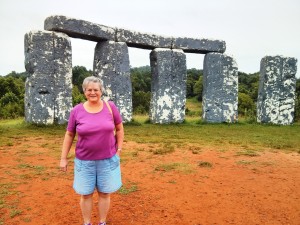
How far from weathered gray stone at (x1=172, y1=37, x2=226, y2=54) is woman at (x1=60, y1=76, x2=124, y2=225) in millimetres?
9818

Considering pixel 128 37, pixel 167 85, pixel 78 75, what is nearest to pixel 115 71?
pixel 128 37

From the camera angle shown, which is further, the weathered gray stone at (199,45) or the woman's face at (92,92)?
the weathered gray stone at (199,45)

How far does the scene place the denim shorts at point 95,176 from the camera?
320 cm

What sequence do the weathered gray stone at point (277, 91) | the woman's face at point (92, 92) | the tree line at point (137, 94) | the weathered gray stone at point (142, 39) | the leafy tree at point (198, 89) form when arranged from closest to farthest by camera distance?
the woman's face at point (92, 92)
the weathered gray stone at point (142, 39)
the weathered gray stone at point (277, 91)
the tree line at point (137, 94)
the leafy tree at point (198, 89)

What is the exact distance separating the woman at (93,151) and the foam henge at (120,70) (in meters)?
7.25

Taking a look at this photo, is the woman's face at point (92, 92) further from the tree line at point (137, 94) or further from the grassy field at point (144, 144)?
the tree line at point (137, 94)

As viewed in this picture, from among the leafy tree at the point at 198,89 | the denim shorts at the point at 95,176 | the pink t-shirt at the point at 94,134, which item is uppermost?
the leafy tree at the point at 198,89

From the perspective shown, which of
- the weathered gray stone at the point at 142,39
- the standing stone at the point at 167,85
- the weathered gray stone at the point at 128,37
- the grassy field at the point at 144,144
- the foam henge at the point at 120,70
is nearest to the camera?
the grassy field at the point at 144,144

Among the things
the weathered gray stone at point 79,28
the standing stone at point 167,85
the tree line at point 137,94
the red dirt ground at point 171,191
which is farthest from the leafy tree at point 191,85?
the red dirt ground at point 171,191

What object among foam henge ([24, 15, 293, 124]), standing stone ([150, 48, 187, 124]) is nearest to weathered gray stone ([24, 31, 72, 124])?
foam henge ([24, 15, 293, 124])

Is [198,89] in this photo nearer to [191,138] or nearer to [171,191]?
[191,138]

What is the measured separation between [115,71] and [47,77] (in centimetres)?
242

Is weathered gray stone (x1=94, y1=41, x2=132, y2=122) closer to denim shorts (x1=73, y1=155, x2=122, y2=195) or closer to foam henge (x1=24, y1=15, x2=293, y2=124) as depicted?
foam henge (x1=24, y1=15, x2=293, y2=124)

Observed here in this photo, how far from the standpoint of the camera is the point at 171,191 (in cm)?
440
